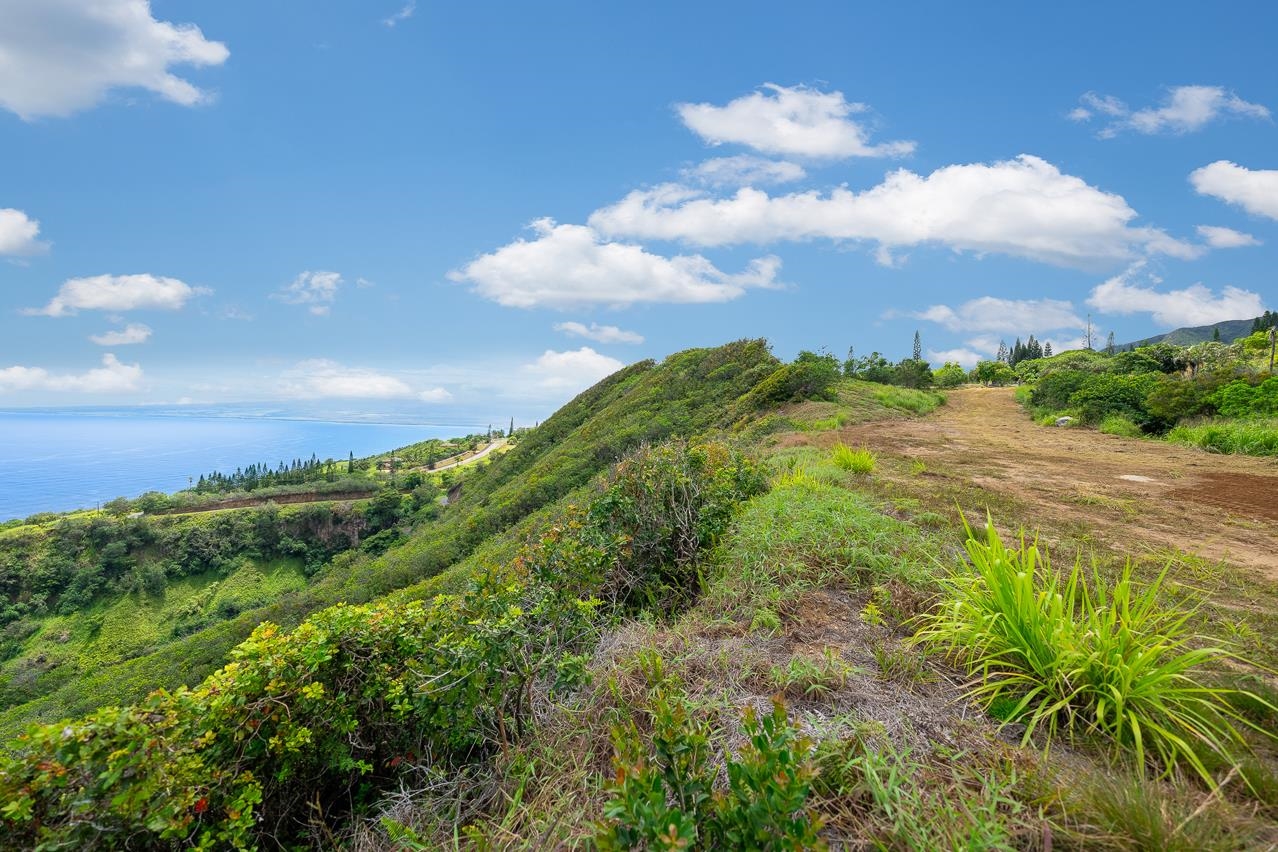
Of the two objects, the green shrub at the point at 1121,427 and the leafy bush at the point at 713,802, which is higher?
the green shrub at the point at 1121,427

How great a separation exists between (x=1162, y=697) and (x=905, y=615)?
1045 millimetres

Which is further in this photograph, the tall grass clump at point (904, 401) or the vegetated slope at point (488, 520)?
the vegetated slope at point (488, 520)

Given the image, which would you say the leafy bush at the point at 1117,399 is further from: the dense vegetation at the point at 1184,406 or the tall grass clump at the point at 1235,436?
the tall grass clump at the point at 1235,436

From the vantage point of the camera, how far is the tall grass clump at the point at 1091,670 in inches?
69.2

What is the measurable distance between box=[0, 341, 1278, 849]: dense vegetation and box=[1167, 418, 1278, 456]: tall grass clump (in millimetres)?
7754

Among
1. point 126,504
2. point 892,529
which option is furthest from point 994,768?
point 126,504

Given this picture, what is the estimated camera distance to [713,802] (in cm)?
136

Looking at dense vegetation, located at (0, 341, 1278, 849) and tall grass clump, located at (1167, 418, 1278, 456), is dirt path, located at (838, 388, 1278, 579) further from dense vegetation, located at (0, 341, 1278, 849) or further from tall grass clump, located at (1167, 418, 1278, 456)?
dense vegetation, located at (0, 341, 1278, 849)

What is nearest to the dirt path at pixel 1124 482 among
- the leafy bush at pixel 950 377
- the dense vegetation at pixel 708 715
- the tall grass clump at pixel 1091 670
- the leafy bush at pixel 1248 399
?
the dense vegetation at pixel 708 715

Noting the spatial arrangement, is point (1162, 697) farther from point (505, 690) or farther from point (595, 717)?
point (505, 690)

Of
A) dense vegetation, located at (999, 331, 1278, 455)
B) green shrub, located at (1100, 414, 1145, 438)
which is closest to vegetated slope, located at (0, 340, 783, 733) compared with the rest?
dense vegetation, located at (999, 331, 1278, 455)

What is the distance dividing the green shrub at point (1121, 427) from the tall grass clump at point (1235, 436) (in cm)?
94

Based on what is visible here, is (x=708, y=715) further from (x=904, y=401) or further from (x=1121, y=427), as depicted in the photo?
(x=904, y=401)

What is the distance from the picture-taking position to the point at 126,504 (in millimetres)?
57938
